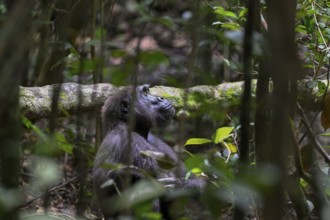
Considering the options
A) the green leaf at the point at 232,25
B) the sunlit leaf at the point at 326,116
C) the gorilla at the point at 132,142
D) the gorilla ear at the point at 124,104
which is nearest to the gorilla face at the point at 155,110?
the gorilla at the point at 132,142

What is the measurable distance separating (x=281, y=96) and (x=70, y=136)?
15.3 feet

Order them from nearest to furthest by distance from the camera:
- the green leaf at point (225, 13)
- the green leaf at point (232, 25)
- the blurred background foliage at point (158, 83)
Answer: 1. the blurred background foliage at point (158, 83)
2. the green leaf at point (225, 13)
3. the green leaf at point (232, 25)

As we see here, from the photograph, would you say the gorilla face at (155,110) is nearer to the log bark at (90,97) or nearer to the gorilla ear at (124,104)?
the log bark at (90,97)

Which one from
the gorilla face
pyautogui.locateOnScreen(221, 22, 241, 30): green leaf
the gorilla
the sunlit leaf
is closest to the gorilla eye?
the gorilla

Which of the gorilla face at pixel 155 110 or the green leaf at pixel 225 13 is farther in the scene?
the gorilla face at pixel 155 110

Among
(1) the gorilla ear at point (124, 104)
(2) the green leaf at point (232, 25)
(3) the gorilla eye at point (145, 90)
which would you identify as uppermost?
(2) the green leaf at point (232, 25)

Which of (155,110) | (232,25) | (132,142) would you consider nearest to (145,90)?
(155,110)

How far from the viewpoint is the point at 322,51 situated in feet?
14.2

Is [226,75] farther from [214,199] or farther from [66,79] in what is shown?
[214,199]

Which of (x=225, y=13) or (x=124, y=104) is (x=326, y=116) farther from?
(x=124, y=104)

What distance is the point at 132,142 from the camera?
4930mm

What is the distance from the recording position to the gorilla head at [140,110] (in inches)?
206

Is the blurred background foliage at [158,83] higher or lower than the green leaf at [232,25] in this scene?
lower

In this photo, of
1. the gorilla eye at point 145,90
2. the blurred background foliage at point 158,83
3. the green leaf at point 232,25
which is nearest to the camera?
the blurred background foliage at point 158,83
